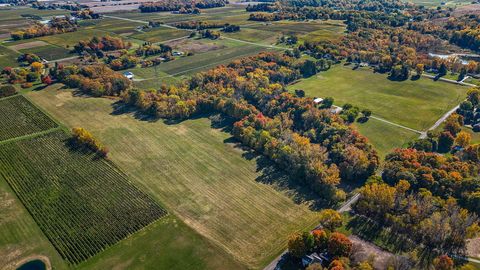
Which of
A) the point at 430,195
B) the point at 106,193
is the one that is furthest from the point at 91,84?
the point at 430,195

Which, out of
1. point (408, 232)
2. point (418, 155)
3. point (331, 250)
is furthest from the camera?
point (418, 155)

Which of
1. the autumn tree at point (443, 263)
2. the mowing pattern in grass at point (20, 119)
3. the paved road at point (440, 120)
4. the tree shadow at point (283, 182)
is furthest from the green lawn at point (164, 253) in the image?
the paved road at point (440, 120)

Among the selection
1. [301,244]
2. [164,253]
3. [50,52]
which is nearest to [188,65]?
[50,52]

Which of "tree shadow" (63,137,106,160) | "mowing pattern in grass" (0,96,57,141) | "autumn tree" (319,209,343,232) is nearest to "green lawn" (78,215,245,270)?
"autumn tree" (319,209,343,232)

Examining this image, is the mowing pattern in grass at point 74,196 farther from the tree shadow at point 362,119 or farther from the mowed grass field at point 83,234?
the tree shadow at point 362,119

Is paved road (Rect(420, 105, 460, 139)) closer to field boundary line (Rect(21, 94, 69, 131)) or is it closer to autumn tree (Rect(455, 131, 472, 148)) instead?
autumn tree (Rect(455, 131, 472, 148))

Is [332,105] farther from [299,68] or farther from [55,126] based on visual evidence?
[55,126]
